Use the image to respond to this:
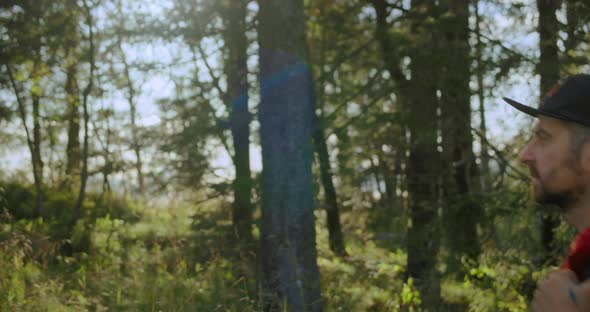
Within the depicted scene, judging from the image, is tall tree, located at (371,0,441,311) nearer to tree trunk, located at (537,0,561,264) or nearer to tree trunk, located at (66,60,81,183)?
tree trunk, located at (537,0,561,264)

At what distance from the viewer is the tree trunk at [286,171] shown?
6301mm

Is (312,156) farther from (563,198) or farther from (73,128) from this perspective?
(73,128)

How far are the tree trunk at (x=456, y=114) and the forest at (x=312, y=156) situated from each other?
0.03 metres

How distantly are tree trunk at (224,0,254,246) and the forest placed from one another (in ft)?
0.16

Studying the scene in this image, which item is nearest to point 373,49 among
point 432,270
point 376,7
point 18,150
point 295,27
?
point 376,7

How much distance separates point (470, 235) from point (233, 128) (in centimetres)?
551

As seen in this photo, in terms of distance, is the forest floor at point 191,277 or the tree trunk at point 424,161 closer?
the forest floor at point 191,277

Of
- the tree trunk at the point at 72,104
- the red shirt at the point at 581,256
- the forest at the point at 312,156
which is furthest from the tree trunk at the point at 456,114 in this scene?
the tree trunk at the point at 72,104

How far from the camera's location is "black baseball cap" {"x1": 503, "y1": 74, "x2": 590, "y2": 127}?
1.65 meters

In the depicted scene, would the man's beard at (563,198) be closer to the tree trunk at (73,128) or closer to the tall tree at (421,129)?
the tall tree at (421,129)

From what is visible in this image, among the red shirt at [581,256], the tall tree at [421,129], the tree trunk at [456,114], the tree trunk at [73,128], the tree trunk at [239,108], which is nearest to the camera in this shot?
the red shirt at [581,256]

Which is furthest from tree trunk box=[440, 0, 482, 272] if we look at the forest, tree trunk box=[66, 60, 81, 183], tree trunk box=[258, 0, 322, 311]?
tree trunk box=[66, 60, 81, 183]

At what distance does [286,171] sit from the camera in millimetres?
6332

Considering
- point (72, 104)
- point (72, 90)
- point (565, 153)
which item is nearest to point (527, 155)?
point (565, 153)
